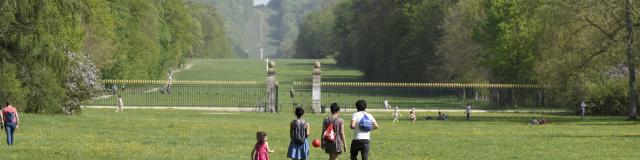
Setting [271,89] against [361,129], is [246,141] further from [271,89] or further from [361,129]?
[271,89]

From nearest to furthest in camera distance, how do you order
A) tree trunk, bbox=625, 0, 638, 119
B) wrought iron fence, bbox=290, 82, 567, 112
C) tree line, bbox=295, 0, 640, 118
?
tree trunk, bbox=625, 0, 638, 119 → tree line, bbox=295, 0, 640, 118 → wrought iron fence, bbox=290, 82, 567, 112

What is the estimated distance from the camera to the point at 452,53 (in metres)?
81.3

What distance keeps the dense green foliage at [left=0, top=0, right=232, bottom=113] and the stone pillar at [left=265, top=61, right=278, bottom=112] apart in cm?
933

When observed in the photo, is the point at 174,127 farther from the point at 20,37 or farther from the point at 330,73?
the point at 330,73

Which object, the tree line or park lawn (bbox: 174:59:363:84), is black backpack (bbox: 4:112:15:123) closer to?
the tree line

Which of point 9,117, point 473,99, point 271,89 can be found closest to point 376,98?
point 473,99

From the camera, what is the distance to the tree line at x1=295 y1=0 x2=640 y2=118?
49812 mm

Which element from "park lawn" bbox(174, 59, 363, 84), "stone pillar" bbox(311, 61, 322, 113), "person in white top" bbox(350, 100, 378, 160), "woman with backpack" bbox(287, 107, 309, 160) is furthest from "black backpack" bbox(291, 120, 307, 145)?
"park lawn" bbox(174, 59, 363, 84)

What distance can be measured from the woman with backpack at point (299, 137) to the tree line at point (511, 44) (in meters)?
30.7

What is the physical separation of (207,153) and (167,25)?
92.3 meters

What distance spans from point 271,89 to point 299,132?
152ft

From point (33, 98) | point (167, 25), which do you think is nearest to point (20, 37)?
point (33, 98)

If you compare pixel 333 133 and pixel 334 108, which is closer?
pixel 334 108

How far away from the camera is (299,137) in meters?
19.1
